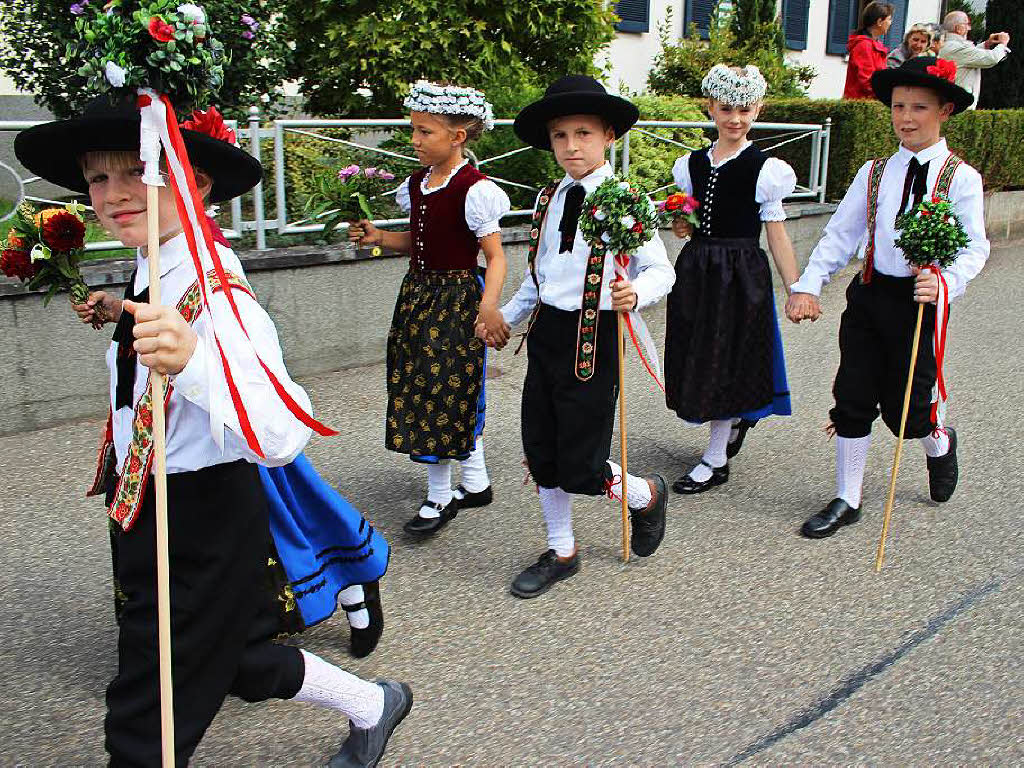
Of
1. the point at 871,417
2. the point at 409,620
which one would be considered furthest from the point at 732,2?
the point at 409,620

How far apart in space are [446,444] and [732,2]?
12.5 meters

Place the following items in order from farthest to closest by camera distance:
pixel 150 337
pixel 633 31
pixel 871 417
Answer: pixel 633 31
pixel 871 417
pixel 150 337

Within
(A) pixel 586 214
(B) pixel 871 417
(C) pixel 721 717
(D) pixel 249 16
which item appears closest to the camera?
(C) pixel 721 717

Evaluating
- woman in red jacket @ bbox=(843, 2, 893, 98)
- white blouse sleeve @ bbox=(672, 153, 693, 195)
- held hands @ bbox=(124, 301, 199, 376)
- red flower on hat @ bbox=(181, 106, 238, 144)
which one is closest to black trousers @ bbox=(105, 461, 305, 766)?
held hands @ bbox=(124, 301, 199, 376)

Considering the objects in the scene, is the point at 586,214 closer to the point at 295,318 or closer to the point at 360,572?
the point at 360,572

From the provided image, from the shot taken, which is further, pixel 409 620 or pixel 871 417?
pixel 871 417

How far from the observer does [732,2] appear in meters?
14.5

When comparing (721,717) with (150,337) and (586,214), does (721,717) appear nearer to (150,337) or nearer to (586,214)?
(586,214)

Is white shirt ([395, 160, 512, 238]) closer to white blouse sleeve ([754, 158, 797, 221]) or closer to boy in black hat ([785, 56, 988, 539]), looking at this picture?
white blouse sleeve ([754, 158, 797, 221])

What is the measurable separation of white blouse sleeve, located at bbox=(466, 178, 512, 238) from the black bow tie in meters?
0.33

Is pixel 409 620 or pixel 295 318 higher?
pixel 295 318

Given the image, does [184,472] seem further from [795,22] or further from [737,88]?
[795,22]

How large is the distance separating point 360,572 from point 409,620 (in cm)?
54

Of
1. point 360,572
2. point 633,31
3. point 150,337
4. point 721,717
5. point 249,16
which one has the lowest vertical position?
point 721,717
